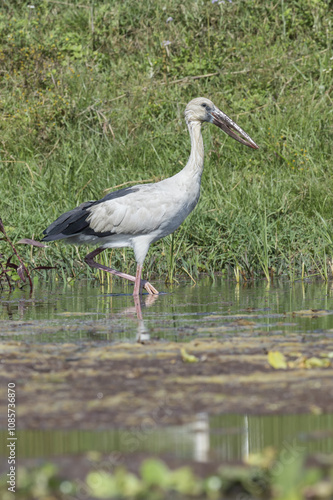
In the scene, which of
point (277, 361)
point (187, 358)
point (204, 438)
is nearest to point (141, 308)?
point (187, 358)

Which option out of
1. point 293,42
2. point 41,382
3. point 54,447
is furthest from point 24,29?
point 54,447

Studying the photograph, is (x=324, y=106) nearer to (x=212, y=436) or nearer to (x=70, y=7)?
(x=70, y=7)

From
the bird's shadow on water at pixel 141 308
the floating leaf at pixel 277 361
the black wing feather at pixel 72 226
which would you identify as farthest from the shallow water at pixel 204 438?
the black wing feather at pixel 72 226

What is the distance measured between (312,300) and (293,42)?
290 inches

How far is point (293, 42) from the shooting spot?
12.6m

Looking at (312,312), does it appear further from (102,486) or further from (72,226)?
(102,486)

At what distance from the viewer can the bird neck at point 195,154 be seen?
734 cm

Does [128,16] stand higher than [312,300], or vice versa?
[128,16]

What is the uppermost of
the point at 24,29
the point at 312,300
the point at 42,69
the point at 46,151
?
the point at 24,29

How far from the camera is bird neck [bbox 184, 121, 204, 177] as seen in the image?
734 cm

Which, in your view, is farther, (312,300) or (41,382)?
(312,300)

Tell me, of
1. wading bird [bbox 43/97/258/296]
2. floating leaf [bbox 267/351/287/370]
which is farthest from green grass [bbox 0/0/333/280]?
floating leaf [bbox 267/351/287/370]

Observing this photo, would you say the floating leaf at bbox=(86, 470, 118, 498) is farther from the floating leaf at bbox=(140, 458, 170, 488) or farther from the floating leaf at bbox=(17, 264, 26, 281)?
the floating leaf at bbox=(17, 264, 26, 281)

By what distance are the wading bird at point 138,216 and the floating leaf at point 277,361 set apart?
351 cm
